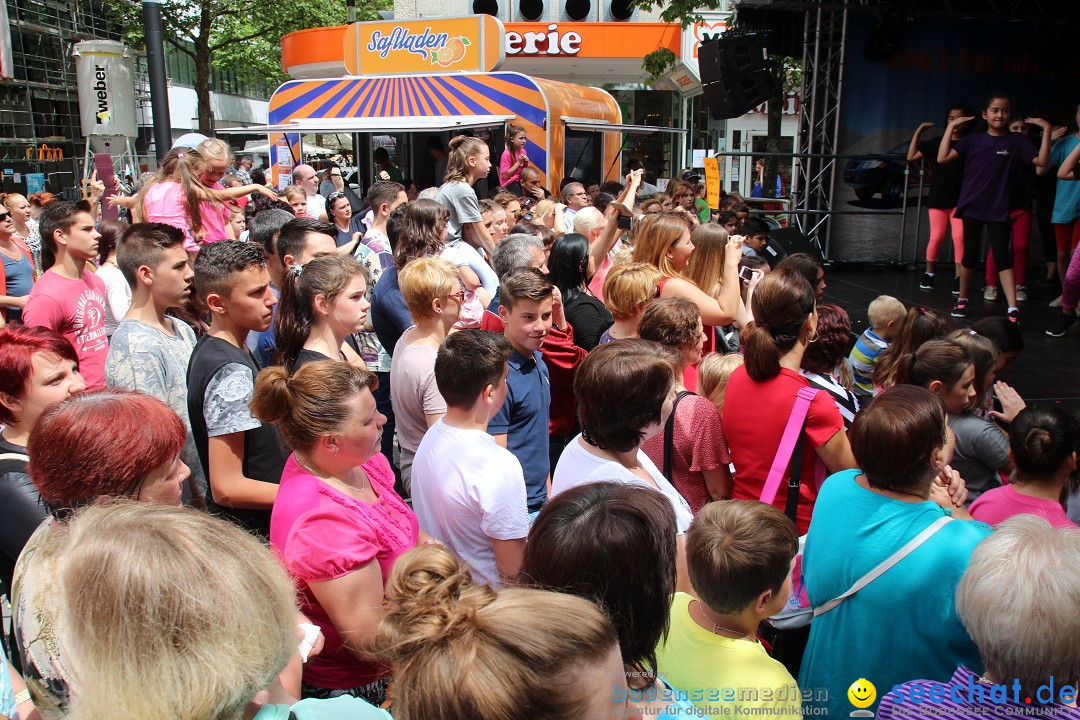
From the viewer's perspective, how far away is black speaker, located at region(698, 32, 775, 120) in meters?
10.6

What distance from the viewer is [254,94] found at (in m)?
49.6

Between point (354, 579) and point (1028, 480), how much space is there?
7.40 ft

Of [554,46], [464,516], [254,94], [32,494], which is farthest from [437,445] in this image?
[254,94]

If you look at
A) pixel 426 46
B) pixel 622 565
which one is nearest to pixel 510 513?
pixel 622 565

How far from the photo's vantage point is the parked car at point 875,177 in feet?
35.3

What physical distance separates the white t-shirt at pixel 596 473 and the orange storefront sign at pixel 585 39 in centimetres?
2192

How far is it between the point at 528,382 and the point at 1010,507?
176 cm

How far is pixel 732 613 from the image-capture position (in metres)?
1.84

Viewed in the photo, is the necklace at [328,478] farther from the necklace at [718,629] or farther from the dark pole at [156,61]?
the dark pole at [156,61]

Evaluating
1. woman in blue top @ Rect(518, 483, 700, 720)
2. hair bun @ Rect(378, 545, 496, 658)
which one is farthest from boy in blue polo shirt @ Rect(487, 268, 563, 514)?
hair bun @ Rect(378, 545, 496, 658)

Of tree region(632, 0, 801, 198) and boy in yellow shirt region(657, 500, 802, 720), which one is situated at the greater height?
tree region(632, 0, 801, 198)

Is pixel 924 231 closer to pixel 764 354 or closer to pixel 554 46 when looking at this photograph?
pixel 764 354

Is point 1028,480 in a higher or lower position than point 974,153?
lower

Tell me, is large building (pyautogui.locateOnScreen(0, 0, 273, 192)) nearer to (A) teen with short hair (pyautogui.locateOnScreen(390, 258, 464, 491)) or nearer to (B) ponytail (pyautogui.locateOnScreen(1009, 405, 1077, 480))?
(A) teen with short hair (pyautogui.locateOnScreen(390, 258, 464, 491))
